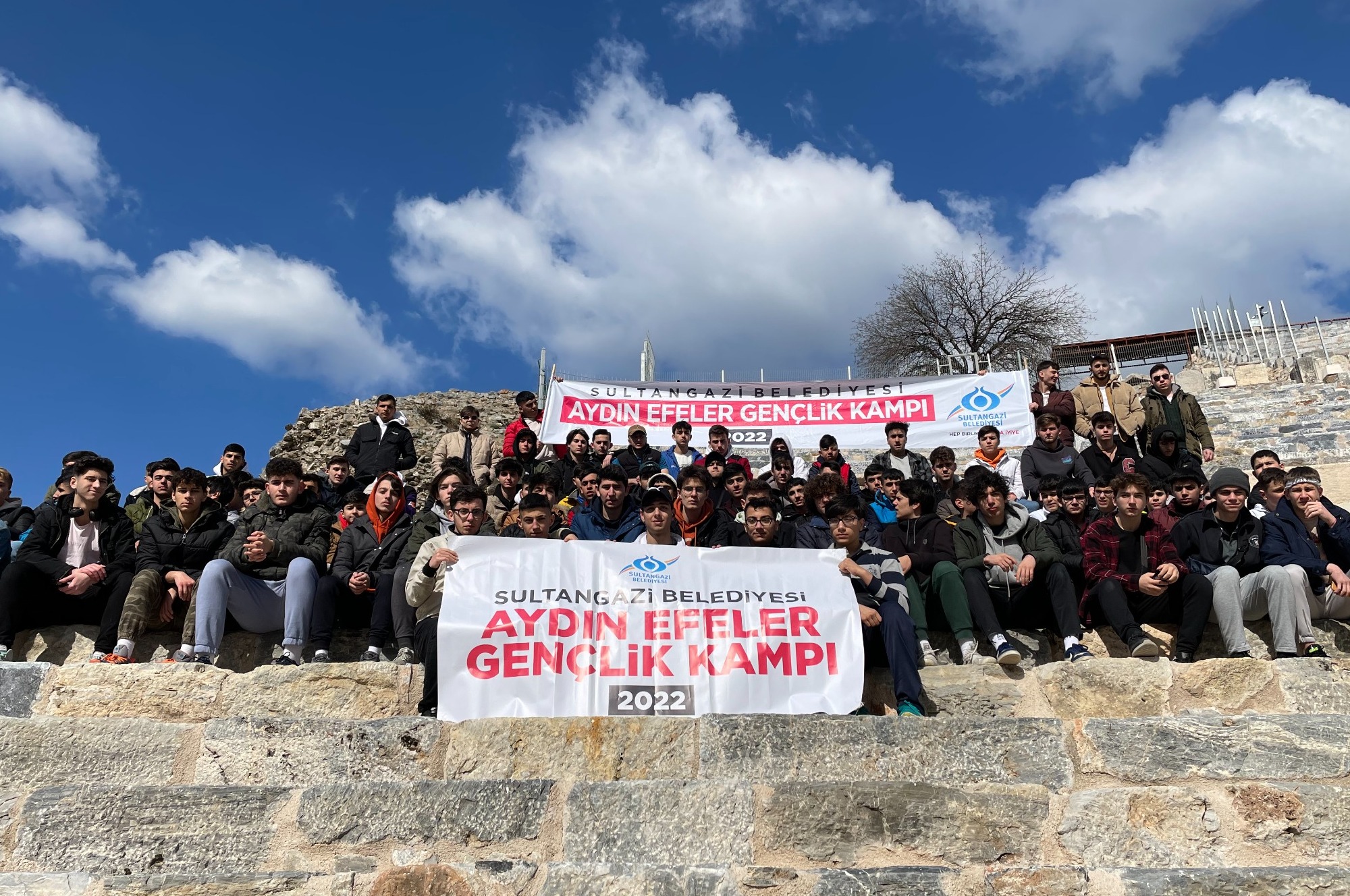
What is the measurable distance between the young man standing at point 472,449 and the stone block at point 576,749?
600 centimetres

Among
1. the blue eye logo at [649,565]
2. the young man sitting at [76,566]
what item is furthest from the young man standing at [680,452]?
the young man sitting at [76,566]

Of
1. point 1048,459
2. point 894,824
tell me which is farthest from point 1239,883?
point 1048,459

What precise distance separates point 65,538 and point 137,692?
1.68 m

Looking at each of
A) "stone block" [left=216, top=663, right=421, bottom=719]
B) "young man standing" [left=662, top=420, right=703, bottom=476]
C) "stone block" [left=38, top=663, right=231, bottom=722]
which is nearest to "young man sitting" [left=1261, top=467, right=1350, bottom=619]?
"stone block" [left=216, top=663, right=421, bottom=719]

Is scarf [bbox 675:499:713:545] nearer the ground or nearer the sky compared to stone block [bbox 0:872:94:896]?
nearer the sky

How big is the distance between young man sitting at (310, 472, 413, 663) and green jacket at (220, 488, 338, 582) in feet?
0.42

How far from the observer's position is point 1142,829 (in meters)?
3.11

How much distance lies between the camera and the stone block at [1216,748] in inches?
128

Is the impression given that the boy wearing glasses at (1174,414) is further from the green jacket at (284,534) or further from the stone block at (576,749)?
the green jacket at (284,534)

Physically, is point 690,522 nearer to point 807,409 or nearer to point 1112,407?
point 1112,407

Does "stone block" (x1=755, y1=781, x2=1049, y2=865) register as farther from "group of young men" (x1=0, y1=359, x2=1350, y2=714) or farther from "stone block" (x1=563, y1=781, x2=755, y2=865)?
"group of young men" (x1=0, y1=359, x2=1350, y2=714)

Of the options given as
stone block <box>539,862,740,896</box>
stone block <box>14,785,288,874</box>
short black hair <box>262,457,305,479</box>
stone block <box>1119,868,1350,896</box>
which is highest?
short black hair <box>262,457,305,479</box>

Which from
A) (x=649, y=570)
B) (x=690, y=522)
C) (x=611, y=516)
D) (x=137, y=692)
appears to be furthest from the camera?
(x=611, y=516)

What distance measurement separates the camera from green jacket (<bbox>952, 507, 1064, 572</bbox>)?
486 centimetres
